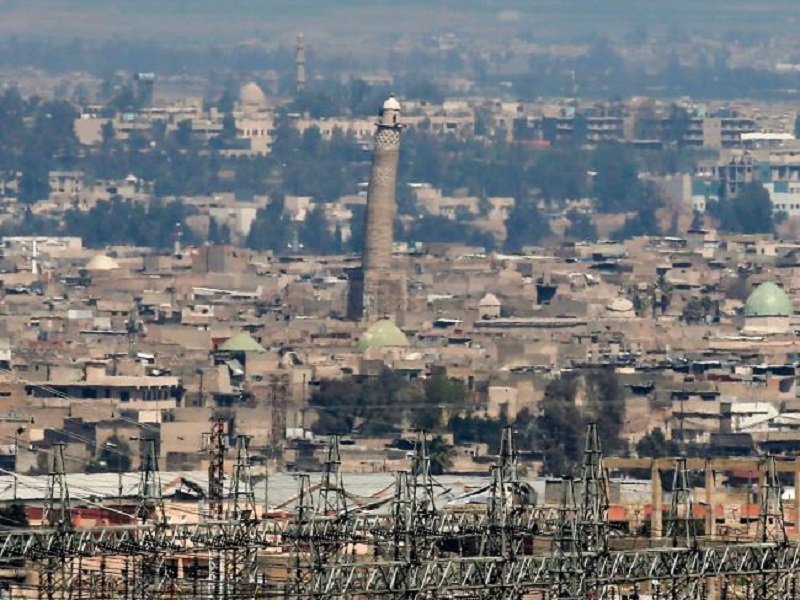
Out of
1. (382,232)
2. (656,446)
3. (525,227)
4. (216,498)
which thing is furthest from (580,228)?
(216,498)

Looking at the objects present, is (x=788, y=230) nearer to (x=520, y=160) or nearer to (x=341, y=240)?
(x=341, y=240)

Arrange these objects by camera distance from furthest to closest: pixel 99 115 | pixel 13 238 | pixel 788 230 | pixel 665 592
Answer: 1. pixel 99 115
2. pixel 788 230
3. pixel 13 238
4. pixel 665 592

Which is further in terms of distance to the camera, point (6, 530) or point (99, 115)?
point (99, 115)

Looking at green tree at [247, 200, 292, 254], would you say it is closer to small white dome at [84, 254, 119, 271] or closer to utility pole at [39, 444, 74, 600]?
small white dome at [84, 254, 119, 271]

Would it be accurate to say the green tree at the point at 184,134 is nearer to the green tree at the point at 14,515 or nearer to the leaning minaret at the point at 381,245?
the leaning minaret at the point at 381,245

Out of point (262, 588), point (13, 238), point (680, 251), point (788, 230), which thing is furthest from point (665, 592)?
point (788, 230)

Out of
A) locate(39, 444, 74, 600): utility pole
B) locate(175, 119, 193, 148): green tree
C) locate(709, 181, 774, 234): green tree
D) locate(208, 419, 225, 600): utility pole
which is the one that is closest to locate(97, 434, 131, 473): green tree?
locate(208, 419, 225, 600): utility pole
